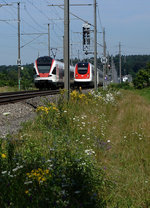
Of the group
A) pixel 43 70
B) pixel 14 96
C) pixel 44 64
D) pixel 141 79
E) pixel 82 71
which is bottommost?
pixel 14 96

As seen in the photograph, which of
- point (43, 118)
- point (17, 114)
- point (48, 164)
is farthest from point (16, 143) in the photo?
point (17, 114)

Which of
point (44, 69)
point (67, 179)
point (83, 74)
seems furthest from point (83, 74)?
point (67, 179)

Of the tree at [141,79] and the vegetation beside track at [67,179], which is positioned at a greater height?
the tree at [141,79]

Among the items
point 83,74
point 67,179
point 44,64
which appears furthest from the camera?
point 83,74

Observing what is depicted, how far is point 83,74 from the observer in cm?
3956

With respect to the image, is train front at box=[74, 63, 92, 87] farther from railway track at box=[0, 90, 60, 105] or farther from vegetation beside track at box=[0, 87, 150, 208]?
vegetation beside track at box=[0, 87, 150, 208]

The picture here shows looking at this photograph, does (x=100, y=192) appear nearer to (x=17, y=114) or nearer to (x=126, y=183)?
(x=126, y=183)

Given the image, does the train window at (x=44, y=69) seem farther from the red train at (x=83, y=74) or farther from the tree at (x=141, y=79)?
the tree at (x=141, y=79)

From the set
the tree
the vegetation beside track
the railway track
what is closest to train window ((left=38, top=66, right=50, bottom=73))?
the railway track

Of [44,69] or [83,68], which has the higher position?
[83,68]

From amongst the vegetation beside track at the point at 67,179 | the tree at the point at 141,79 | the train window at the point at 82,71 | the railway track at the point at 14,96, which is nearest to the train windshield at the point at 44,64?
the railway track at the point at 14,96

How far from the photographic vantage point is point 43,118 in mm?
8531

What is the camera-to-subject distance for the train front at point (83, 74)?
130 ft

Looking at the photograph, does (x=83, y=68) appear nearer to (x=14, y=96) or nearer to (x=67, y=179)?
(x=14, y=96)
